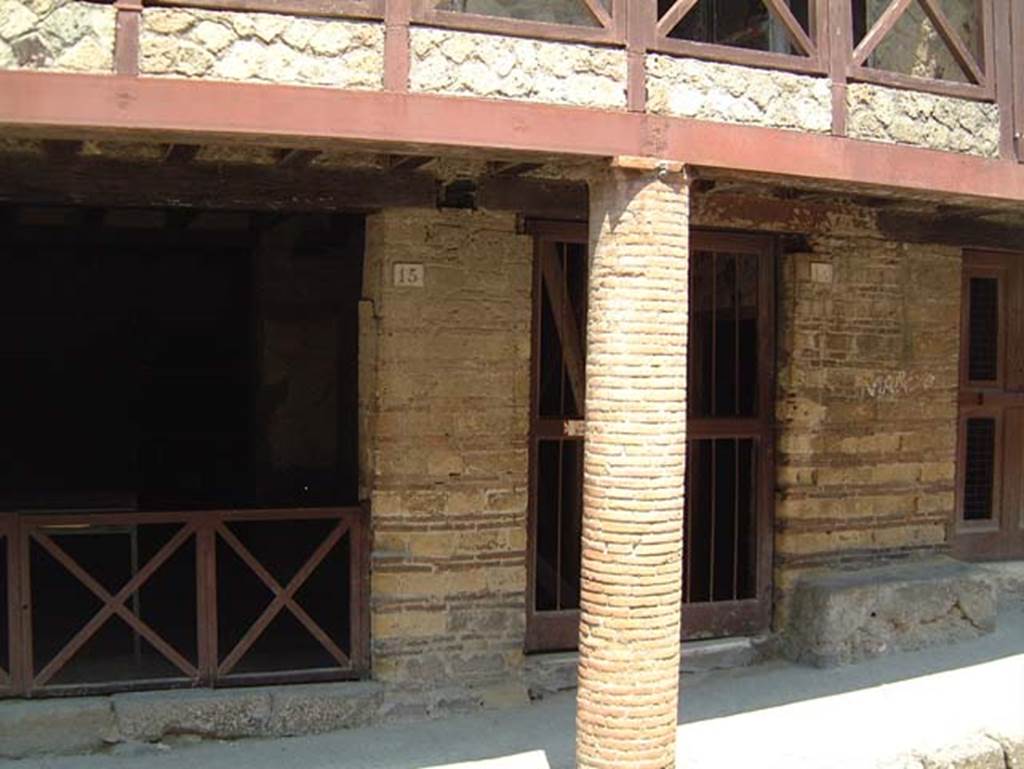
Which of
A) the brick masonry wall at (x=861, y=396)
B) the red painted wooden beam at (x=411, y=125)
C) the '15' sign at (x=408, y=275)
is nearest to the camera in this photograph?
the red painted wooden beam at (x=411, y=125)

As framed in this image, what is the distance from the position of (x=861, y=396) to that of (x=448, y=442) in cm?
336

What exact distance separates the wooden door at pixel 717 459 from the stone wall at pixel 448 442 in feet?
1.85

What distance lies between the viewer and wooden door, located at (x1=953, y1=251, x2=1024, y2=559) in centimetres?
969

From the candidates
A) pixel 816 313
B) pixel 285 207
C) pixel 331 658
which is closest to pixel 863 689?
pixel 816 313

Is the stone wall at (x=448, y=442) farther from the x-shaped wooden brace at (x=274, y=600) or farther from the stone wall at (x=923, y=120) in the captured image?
the stone wall at (x=923, y=120)

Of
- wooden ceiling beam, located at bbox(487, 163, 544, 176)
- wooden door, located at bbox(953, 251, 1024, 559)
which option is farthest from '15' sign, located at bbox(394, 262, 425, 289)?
wooden door, located at bbox(953, 251, 1024, 559)

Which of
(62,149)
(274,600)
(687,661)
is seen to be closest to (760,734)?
(687,661)

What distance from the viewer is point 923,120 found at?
6270 millimetres

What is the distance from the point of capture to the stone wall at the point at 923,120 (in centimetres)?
604

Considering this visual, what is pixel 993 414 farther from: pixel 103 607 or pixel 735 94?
pixel 103 607

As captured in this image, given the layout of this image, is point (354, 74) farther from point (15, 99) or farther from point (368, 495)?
point (368, 495)

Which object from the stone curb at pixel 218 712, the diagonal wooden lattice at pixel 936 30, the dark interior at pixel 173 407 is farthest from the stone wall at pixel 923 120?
the stone curb at pixel 218 712

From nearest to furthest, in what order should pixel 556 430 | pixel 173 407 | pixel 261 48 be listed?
pixel 261 48, pixel 556 430, pixel 173 407

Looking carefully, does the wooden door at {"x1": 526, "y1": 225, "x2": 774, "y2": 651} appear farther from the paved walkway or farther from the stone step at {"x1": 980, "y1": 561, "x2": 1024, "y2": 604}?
the stone step at {"x1": 980, "y1": 561, "x2": 1024, "y2": 604}
